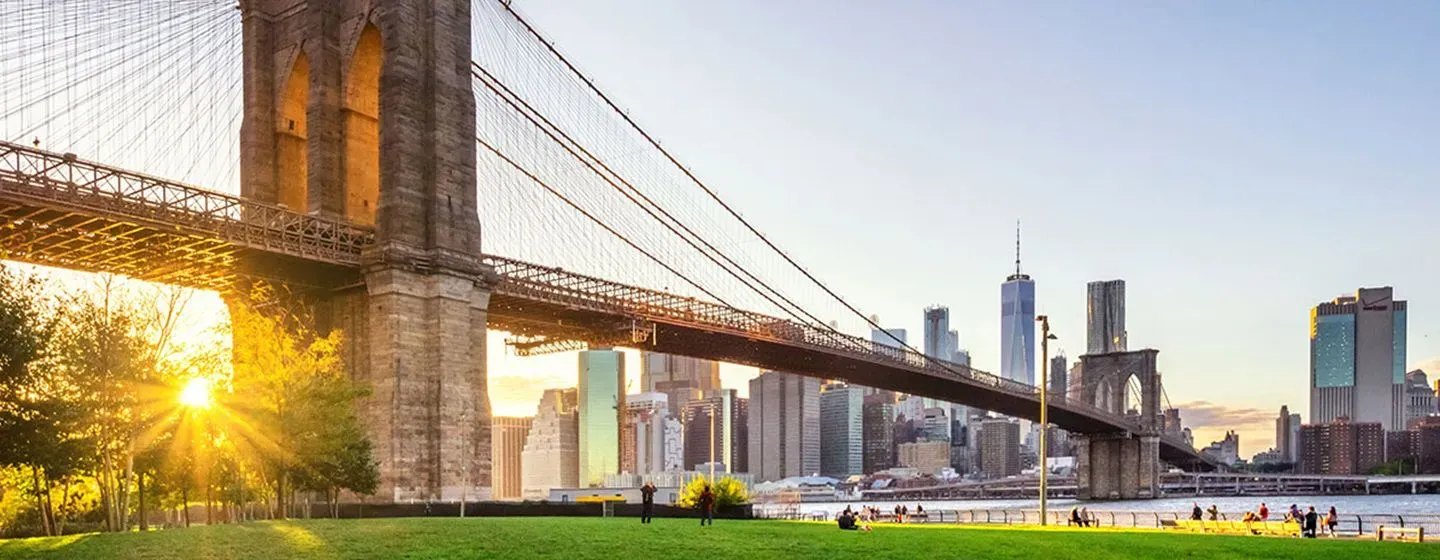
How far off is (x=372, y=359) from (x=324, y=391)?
22.2 ft

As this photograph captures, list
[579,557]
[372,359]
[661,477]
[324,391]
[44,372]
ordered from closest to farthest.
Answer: [579,557] → [44,372] → [324,391] → [372,359] → [661,477]

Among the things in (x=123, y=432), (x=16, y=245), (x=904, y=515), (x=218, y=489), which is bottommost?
(x=904, y=515)

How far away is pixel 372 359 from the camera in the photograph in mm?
43094

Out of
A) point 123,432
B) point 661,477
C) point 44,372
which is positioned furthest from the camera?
point 661,477

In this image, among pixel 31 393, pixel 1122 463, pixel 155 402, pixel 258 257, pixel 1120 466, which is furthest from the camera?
pixel 1120 466

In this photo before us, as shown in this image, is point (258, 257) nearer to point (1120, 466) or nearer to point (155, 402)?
point (155, 402)

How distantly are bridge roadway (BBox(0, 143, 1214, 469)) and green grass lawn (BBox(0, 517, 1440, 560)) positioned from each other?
13.3m

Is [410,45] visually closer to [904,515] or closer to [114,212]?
[114,212]

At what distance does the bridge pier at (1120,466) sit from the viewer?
429 ft

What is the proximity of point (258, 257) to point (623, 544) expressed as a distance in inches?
991

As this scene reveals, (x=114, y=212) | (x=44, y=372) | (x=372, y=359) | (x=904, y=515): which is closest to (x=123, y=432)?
(x=44, y=372)

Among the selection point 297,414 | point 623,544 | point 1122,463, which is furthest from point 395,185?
point 1122,463

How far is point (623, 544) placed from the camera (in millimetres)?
22359

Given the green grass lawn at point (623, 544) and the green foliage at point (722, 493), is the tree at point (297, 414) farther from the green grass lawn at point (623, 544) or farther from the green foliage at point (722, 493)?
the green foliage at point (722, 493)
